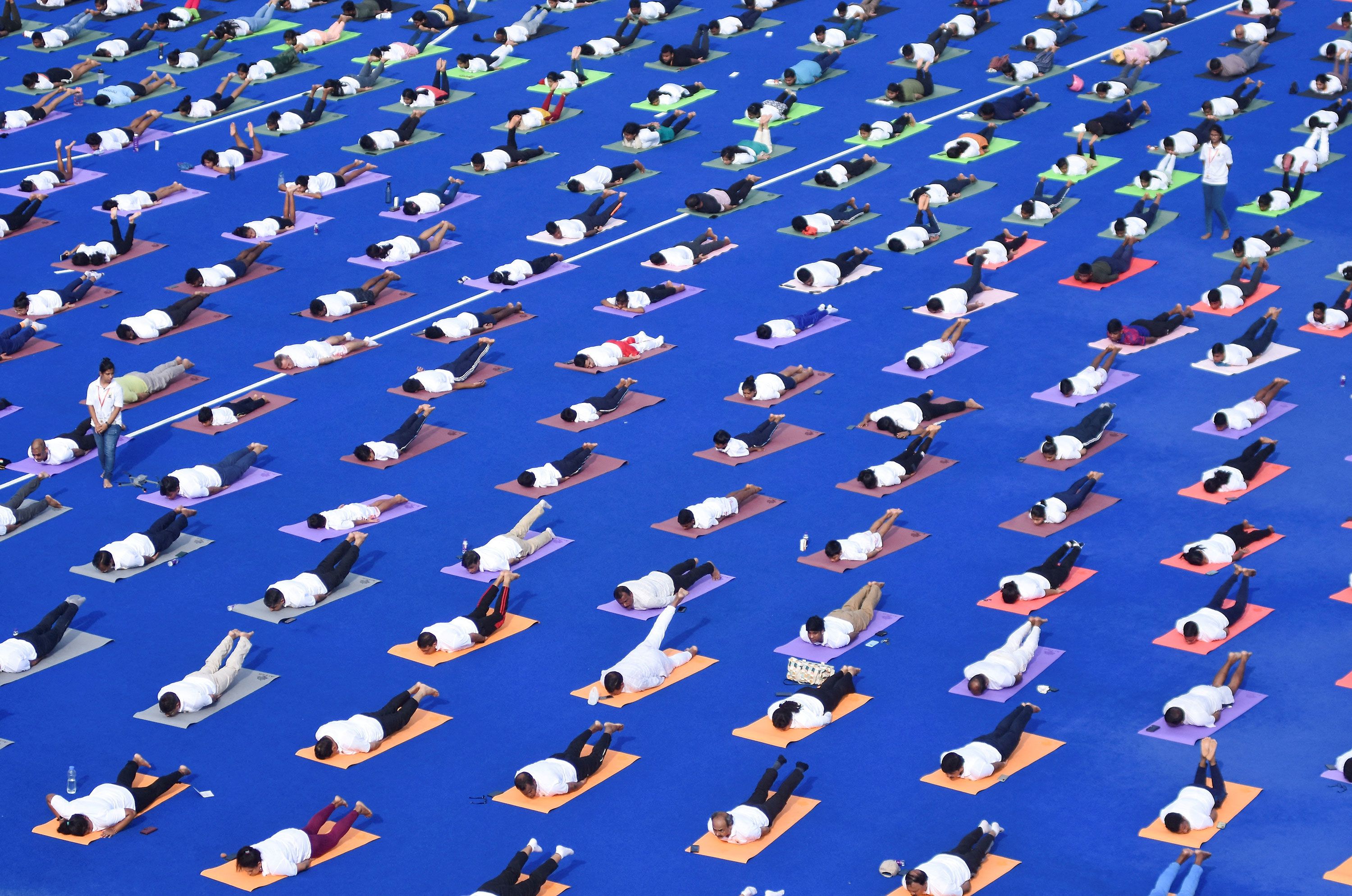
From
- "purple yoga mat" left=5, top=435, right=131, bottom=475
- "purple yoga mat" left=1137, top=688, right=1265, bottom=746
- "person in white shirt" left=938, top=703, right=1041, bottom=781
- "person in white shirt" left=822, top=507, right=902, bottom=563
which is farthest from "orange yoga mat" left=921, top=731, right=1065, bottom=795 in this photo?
"purple yoga mat" left=5, top=435, right=131, bottom=475

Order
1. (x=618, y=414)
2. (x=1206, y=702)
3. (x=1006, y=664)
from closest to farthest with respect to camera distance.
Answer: (x=1206, y=702) < (x=1006, y=664) < (x=618, y=414)

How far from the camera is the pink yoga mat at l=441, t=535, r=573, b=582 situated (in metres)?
24.3

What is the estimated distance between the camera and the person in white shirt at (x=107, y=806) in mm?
19562

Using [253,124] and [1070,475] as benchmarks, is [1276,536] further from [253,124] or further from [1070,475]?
[253,124]

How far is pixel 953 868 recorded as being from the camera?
60.1 feet

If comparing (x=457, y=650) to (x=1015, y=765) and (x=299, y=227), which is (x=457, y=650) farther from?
(x=299, y=227)

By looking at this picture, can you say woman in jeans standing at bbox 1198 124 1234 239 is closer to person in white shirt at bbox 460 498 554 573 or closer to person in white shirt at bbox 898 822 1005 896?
person in white shirt at bbox 460 498 554 573

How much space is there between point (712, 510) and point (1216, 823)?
8384mm

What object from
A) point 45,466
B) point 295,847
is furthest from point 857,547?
point 45,466

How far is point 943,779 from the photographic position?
20188 mm

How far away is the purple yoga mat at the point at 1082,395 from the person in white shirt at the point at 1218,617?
5.92 meters

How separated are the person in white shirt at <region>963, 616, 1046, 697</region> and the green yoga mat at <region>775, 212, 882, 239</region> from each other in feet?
44.6

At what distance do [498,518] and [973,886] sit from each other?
377 inches

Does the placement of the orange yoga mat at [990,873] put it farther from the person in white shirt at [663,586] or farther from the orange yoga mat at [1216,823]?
the person in white shirt at [663,586]
